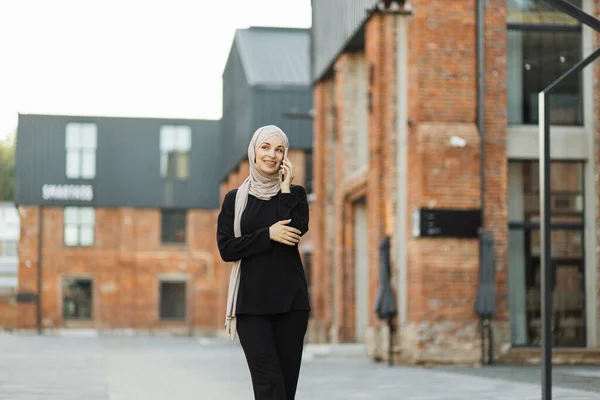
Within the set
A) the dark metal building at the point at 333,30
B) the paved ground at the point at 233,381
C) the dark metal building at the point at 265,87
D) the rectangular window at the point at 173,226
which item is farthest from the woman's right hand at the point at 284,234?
the rectangular window at the point at 173,226

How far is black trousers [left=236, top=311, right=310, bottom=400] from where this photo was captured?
548 centimetres

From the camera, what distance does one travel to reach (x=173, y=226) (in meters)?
51.7

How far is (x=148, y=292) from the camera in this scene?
50250 mm

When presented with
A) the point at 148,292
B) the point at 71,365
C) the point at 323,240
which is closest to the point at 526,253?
the point at 71,365

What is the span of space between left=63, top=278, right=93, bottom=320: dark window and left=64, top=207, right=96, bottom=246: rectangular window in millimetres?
1731

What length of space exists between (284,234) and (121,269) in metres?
45.4

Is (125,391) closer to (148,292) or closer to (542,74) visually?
(542,74)

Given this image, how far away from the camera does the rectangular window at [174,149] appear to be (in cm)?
5238

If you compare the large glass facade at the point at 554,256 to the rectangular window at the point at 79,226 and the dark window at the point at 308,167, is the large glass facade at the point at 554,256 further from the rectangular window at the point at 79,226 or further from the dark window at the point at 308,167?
the rectangular window at the point at 79,226

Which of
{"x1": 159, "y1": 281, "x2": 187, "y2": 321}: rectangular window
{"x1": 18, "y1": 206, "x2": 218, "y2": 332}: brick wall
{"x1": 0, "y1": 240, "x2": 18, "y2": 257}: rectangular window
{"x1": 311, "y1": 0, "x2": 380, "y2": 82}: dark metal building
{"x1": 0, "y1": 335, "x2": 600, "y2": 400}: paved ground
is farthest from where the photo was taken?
{"x1": 0, "y1": 240, "x2": 18, "y2": 257}: rectangular window

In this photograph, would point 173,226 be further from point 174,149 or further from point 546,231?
point 546,231

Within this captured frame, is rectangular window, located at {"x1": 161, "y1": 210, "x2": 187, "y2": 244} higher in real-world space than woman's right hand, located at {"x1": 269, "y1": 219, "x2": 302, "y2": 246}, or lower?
higher

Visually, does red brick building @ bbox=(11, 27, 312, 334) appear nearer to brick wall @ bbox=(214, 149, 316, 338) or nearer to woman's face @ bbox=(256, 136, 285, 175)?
brick wall @ bbox=(214, 149, 316, 338)

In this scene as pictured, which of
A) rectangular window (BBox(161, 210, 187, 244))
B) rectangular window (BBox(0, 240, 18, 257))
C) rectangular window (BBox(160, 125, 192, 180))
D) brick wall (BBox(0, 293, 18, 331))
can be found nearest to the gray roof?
rectangular window (BBox(160, 125, 192, 180))
